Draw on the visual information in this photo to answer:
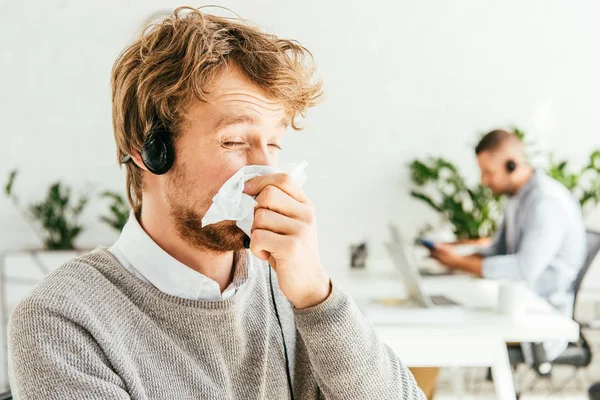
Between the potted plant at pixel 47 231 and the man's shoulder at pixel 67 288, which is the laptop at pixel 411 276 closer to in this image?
the man's shoulder at pixel 67 288

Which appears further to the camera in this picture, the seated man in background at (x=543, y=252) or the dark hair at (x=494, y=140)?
the dark hair at (x=494, y=140)

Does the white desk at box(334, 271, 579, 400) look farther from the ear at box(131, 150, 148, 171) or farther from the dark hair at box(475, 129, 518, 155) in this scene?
the dark hair at box(475, 129, 518, 155)

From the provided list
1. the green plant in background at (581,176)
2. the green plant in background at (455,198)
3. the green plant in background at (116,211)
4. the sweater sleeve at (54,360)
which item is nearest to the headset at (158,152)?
the sweater sleeve at (54,360)

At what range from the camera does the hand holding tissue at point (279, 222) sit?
1.01m

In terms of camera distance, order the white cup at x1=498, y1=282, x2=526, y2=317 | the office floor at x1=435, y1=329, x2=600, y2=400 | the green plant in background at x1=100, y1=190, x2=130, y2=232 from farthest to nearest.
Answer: the green plant in background at x1=100, y1=190, x2=130, y2=232 → the office floor at x1=435, y1=329, x2=600, y2=400 → the white cup at x1=498, y1=282, x2=526, y2=317

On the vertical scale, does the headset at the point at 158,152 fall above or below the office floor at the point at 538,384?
above

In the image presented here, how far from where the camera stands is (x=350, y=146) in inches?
172

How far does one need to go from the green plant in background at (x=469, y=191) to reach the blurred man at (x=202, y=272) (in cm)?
294

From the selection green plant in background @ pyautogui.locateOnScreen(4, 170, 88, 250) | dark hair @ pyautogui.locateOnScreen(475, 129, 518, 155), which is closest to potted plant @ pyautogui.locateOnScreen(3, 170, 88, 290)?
green plant in background @ pyautogui.locateOnScreen(4, 170, 88, 250)

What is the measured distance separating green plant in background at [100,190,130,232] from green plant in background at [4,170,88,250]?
17cm

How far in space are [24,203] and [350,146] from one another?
2136 mm

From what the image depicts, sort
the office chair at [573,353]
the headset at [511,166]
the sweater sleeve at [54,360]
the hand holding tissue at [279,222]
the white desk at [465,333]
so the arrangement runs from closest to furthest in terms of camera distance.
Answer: the sweater sleeve at [54,360] → the hand holding tissue at [279,222] → the white desk at [465,333] → the office chair at [573,353] → the headset at [511,166]

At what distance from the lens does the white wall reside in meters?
4.24

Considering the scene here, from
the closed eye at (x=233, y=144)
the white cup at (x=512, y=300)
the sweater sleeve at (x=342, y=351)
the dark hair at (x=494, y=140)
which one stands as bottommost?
the white cup at (x=512, y=300)
